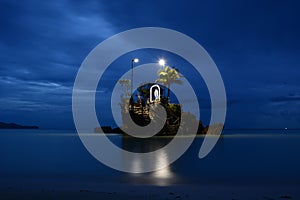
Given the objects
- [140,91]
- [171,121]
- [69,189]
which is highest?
[140,91]

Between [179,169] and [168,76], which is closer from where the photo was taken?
[179,169]

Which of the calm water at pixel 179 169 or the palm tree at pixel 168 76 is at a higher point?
the palm tree at pixel 168 76

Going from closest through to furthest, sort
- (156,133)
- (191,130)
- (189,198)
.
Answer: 1. (189,198)
2. (156,133)
3. (191,130)

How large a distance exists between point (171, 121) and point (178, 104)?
15.3 ft

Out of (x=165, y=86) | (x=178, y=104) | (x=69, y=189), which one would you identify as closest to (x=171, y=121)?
(x=178, y=104)

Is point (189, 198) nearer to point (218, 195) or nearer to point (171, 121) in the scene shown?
point (218, 195)

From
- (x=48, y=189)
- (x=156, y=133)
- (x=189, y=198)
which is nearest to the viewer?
(x=189, y=198)

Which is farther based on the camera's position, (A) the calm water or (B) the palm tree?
(B) the palm tree

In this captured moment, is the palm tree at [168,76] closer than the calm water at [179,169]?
No

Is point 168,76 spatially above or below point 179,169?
above

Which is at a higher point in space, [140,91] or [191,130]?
[140,91]

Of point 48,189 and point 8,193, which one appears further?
point 48,189

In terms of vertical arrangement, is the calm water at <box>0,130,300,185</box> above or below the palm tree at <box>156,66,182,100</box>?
below

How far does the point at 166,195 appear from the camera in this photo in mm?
10047
